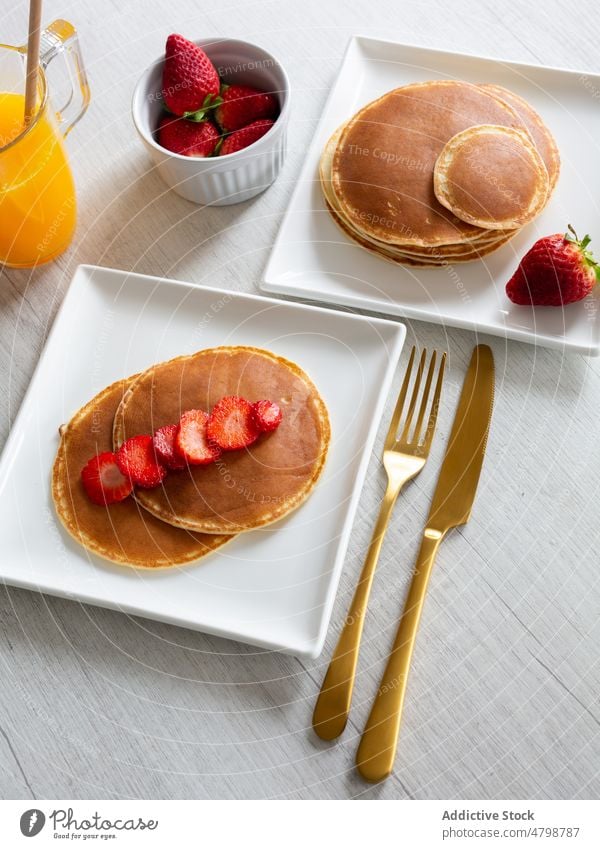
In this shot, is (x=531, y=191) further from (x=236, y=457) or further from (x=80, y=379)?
(x=80, y=379)

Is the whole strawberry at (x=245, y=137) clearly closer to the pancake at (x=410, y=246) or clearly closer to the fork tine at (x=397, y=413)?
the pancake at (x=410, y=246)

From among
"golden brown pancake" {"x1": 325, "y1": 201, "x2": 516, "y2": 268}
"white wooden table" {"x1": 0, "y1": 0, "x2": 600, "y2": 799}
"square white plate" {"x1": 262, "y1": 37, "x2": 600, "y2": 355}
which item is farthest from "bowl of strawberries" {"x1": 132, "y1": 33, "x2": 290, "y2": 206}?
"white wooden table" {"x1": 0, "y1": 0, "x2": 600, "y2": 799}

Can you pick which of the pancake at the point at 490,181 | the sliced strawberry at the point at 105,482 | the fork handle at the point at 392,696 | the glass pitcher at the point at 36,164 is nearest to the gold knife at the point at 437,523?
the fork handle at the point at 392,696

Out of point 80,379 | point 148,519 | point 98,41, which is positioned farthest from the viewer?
point 98,41

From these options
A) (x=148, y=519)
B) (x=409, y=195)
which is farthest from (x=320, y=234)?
(x=148, y=519)

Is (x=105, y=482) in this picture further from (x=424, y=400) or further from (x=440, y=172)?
(x=440, y=172)
